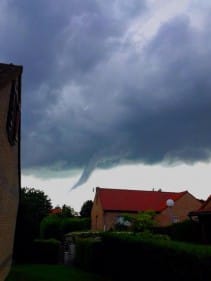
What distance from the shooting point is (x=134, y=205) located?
49938 mm

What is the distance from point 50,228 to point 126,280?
29332 millimetres

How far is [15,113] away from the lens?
11242 millimetres

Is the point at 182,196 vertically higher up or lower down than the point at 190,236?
higher up

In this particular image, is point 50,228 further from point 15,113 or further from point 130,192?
point 15,113

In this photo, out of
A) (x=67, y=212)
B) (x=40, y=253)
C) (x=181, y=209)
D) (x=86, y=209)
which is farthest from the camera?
(x=86, y=209)

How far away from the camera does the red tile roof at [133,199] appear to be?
4925 cm

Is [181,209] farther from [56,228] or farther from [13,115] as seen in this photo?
[13,115]

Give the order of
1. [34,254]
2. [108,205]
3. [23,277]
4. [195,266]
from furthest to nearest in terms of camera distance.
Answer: [108,205] → [34,254] → [23,277] → [195,266]

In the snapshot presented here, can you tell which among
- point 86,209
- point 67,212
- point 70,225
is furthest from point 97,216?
point 86,209

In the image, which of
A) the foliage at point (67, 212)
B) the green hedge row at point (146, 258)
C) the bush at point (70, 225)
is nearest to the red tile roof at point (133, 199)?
the bush at point (70, 225)

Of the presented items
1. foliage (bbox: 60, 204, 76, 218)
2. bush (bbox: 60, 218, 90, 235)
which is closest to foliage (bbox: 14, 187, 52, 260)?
bush (bbox: 60, 218, 90, 235)

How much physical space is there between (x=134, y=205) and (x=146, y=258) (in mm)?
38320

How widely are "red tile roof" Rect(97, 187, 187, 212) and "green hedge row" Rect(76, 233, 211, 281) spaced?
84.2ft

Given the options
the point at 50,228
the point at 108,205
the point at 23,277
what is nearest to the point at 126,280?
the point at 23,277
